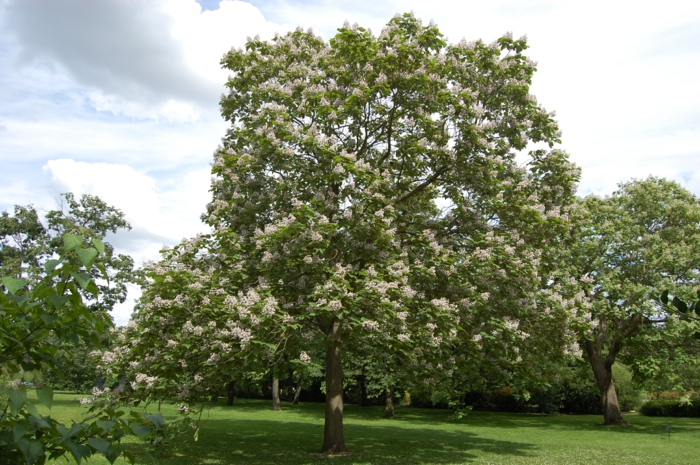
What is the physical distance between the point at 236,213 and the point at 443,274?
20.4 ft

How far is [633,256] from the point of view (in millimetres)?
29219

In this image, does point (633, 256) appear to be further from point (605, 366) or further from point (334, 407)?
point (334, 407)

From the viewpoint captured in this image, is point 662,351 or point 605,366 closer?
point 662,351

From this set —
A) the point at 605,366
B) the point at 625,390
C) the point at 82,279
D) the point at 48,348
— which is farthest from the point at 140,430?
the point at 625,390

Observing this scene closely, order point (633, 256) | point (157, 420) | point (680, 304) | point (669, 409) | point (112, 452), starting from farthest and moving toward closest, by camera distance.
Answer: point (669, 409), point (633, 256), point (680, 304), point (157, 420), point (112, 452)

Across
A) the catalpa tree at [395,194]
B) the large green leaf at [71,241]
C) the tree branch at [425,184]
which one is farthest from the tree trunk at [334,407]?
the large green leaf at [71,241]

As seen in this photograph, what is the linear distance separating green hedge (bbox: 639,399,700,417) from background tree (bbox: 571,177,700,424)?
13839 millimetres

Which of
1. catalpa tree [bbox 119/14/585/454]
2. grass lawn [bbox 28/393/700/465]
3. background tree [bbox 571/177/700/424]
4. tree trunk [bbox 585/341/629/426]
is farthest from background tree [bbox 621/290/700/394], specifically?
catalpa tree [bbox 119/14/585/454]

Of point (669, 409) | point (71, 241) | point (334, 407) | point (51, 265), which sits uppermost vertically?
point (71, 241)

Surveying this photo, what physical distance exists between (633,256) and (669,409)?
2139cm

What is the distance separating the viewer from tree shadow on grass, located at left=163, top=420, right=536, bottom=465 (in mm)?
15875

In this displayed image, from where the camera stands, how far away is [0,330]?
2.39 meters

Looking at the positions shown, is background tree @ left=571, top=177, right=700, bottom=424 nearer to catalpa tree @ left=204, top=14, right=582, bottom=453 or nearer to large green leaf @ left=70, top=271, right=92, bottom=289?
catalpa tree @ left=204, top=14, right=582, bottom=453

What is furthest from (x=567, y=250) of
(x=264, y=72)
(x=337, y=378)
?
(x=264, y=72)
